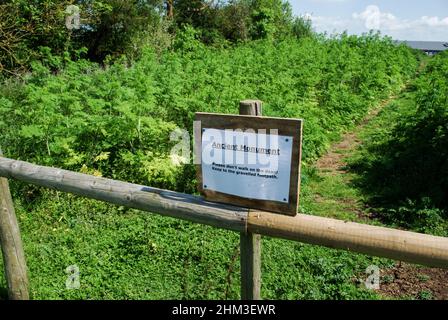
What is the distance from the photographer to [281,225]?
2477mm

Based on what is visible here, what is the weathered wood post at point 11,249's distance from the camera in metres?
3.76

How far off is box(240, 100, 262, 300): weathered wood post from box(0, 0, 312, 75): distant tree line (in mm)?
9193

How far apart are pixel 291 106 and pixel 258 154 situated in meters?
6.28

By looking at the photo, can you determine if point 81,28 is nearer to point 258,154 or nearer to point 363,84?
point 363,84

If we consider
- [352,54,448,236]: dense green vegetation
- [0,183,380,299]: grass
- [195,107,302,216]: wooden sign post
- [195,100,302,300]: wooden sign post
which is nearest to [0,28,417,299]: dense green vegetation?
[0,183,380,299]: grass

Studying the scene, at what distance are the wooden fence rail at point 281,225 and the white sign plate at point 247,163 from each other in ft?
0.43

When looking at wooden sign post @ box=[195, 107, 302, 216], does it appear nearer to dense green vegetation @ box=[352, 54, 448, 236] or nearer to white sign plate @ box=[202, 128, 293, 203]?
white sign plate @ box=[202, 128, 293, 203]

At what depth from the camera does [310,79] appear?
11.5 metres

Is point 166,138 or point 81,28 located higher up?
point 81,28

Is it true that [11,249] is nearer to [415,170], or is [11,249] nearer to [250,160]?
[250,160]

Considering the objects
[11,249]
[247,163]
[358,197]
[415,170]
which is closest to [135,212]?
[11,249]

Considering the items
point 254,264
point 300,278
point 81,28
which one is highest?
point 81,28

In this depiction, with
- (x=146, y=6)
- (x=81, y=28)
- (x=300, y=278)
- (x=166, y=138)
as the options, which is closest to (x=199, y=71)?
(x=166, y=138)

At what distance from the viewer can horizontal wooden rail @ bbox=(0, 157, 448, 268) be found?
222cm
